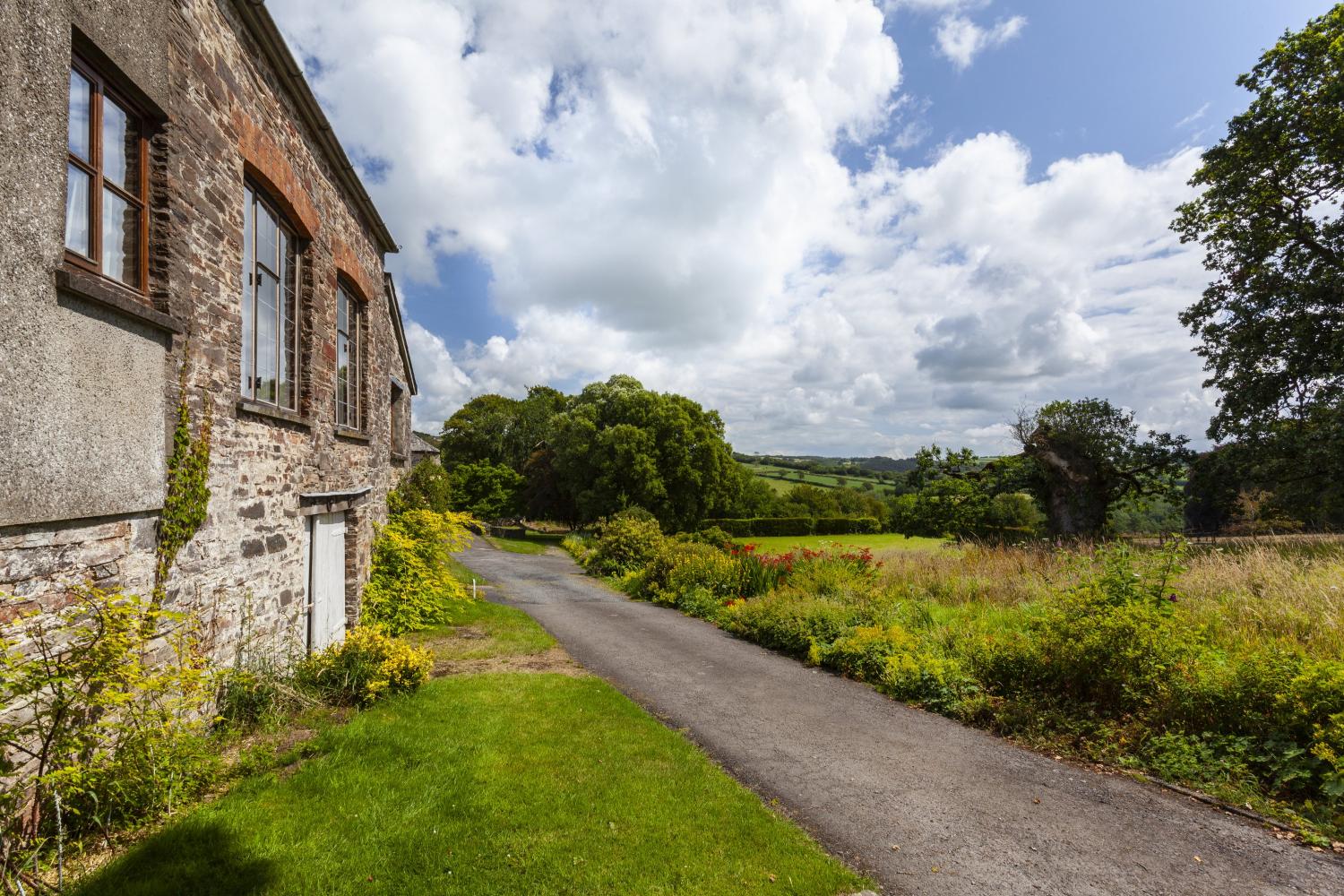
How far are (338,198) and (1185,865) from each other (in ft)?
37.8

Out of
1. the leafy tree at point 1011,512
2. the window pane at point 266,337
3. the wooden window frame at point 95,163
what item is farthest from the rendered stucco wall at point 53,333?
the leafy tree at point 1011,512

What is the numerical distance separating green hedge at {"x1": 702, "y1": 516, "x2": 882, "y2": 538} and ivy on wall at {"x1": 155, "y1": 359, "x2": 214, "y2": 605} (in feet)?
109

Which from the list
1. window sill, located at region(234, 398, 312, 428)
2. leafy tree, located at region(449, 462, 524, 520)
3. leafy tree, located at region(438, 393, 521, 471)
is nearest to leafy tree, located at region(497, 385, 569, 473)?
leafy tree, located at region(438, 393, 521, 471)

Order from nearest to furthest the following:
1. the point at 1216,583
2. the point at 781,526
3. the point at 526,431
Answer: the point at 1216,583, the point at 781,526, the point at 526,431

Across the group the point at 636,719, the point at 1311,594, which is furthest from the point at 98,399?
the point at 1311,594

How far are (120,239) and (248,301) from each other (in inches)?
75.9

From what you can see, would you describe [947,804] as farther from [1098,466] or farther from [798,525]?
[798,525]

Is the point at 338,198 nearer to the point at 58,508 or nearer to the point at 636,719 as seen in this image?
the point at 58,508

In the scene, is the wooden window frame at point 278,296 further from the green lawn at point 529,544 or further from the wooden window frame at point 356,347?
the green lawn at point 529,544

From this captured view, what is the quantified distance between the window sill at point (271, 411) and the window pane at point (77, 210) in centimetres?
192

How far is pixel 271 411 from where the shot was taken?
6188mm

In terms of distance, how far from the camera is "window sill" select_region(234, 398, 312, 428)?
570 centimetres

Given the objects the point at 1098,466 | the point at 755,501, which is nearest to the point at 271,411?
the point at 1098,466

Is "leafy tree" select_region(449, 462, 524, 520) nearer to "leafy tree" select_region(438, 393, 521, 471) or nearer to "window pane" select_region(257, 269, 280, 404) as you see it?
"leafy tree" select_region(438, 393, 521, 471)
